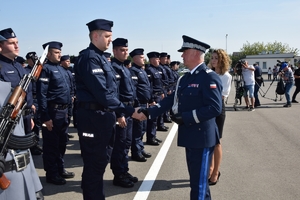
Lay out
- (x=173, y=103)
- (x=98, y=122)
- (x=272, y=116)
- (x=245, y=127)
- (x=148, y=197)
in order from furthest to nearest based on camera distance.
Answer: (x=272, y=116) → (x=245, y=127) → (x=148, y=197) → (x=173, y=103) → (x=98, y=122)

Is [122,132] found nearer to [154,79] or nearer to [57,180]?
[57,180]

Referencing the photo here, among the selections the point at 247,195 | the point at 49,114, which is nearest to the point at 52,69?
the point at 49,114

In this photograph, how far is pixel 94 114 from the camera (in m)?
3.81

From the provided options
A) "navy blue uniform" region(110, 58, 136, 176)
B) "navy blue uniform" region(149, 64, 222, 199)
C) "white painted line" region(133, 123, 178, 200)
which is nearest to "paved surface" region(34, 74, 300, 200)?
Result: "white painted line" region(133, 123, 178, 200)

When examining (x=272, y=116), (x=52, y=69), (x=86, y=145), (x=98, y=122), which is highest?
(x=52, y=69)

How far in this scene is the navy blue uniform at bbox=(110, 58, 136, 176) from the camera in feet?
17.3

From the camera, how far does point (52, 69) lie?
5.33 meters

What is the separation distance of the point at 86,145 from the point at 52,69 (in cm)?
199

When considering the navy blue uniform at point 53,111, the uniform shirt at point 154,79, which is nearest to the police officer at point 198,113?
the navy blue uniform at point 53,111

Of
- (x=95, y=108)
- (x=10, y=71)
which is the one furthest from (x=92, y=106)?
(x=10, y=71)

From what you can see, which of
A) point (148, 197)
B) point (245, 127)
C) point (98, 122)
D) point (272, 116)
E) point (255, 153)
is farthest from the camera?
point (272, 116)

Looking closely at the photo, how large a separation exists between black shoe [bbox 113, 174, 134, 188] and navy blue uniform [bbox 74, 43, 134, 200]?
1.11m

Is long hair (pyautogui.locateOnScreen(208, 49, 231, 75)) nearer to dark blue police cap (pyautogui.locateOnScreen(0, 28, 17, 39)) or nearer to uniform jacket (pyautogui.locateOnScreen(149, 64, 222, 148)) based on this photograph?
uniform jacket (pyautogui.locateOnScreen(149, 64, 222, 148))

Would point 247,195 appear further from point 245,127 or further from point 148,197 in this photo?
point 245,127
